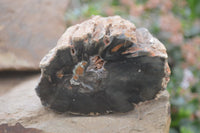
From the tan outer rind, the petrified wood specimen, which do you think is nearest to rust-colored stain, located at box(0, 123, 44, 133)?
the petrified wood specimen

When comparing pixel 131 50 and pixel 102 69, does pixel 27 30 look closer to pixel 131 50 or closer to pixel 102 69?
pixel 102 69

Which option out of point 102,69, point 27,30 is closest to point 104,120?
point 102,69

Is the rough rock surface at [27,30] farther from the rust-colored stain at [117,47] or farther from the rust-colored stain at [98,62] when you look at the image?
the rust-colored stain at [117,47]

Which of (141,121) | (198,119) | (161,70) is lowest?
(198,119)

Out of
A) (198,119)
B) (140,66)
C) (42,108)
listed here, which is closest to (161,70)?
(140,66)

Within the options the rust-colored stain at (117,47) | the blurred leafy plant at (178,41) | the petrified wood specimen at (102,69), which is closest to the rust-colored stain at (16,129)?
the petrified wood specimen at (102,69)

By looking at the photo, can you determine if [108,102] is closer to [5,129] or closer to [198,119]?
[5,129]
